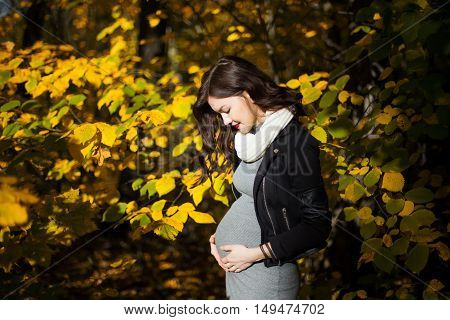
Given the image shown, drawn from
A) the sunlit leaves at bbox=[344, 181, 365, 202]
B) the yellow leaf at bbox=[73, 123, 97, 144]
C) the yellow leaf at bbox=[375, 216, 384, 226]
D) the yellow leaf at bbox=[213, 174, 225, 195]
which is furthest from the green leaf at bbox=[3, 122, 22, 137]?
the yellow leaf at bbox=[375, 216, 384, 226]

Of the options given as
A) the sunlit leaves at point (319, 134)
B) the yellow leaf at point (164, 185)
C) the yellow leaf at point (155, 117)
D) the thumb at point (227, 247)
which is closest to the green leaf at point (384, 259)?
the sunlit leaves at point (319, 134)

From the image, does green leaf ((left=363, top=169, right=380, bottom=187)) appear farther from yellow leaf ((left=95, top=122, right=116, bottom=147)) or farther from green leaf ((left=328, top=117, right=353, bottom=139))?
yellow leaf ((left=95, top=122, right=116, bottom=147))

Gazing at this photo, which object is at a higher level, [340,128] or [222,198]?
[340,128]

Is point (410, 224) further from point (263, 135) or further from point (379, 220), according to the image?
point (263, 135)

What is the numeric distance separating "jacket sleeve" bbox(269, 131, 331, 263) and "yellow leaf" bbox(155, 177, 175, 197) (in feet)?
3.69

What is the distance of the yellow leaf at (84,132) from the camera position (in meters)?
2.51

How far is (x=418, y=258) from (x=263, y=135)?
1145 mm

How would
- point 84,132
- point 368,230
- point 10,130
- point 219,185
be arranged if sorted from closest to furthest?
point 84,132, point 368,230, point 219,185, point 10,130

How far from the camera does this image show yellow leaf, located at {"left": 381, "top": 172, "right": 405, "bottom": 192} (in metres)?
2.54

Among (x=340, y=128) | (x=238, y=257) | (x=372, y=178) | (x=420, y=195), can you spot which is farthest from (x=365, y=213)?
(x=238, y=257)

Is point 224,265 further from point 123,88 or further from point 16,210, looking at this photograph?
point 123,88

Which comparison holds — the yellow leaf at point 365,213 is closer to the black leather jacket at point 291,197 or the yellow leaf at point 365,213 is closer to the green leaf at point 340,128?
the green leaf at point 340,128

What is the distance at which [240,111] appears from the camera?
213cm
